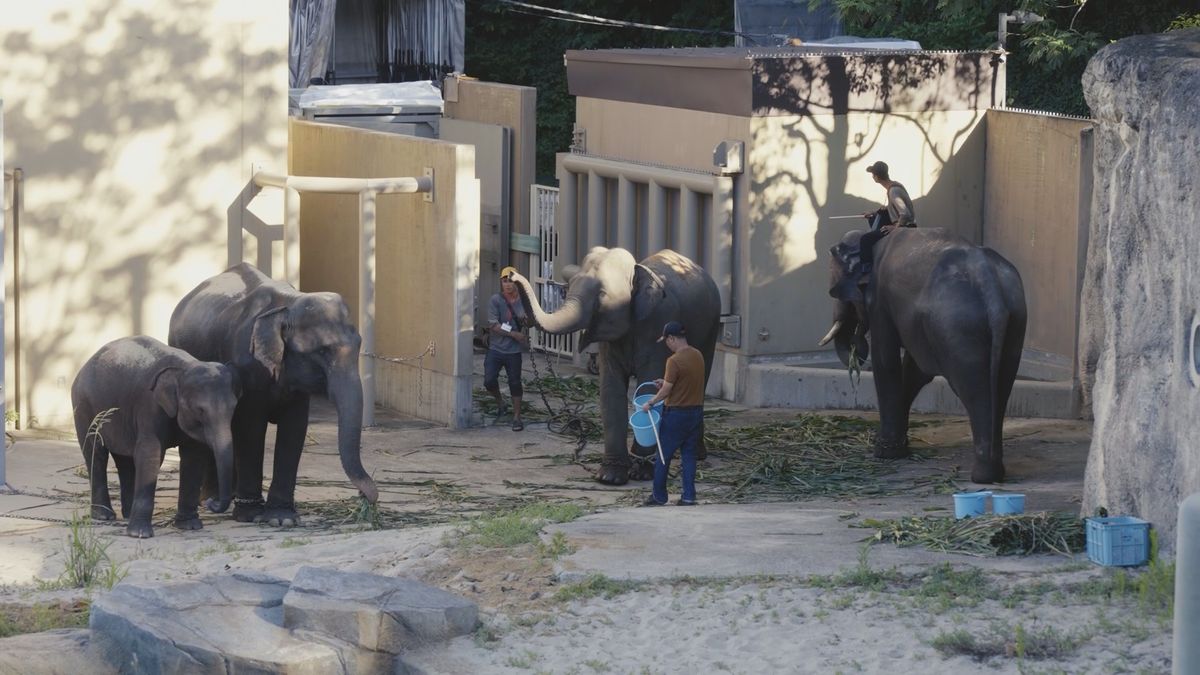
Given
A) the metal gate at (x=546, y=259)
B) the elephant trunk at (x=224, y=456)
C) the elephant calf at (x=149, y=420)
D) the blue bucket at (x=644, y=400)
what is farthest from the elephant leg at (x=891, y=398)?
the metal gate at (x=546, y=259)

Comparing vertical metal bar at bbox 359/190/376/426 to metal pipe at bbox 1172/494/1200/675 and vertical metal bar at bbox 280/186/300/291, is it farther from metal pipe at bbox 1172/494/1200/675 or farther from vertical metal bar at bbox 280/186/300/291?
metal pipe at bbox 1172/494/1200/675

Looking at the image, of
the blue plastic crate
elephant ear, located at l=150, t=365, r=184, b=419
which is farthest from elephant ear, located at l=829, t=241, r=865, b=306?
the blue plastic crate

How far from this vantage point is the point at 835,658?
827 centimetres

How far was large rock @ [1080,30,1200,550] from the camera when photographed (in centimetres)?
923

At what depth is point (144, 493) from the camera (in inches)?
447

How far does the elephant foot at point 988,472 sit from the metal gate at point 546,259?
7206 millimetres

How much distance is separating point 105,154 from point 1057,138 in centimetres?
804

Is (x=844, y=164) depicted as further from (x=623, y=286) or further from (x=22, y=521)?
(x=22, y=521)

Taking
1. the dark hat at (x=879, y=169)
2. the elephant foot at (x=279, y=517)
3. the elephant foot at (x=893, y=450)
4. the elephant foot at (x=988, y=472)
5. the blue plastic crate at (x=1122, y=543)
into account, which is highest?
the dark hat at (x=879, y=169)

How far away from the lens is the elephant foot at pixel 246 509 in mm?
12203

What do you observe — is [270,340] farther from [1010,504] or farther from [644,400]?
[1010,504]

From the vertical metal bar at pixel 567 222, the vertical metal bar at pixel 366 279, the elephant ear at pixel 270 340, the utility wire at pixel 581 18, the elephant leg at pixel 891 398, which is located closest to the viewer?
the elephant ear at pixel 270 340

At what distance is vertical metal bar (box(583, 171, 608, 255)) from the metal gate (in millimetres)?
828

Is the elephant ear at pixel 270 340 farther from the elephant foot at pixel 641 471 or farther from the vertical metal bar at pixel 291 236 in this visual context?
the vertical metal bar at pixel 291 236
